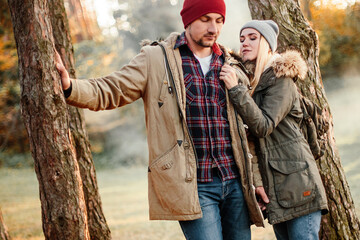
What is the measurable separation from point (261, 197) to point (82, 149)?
6.97 ft

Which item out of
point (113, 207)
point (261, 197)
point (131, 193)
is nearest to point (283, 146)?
point (261, 197)

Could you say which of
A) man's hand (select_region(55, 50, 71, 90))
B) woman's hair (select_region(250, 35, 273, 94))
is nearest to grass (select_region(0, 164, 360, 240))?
woman's hair (select_region(250, 35, 273, 94))

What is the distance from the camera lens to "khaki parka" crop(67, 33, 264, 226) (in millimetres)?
2020

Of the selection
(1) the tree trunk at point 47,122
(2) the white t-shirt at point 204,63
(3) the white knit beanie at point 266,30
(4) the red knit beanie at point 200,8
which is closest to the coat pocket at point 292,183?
(2) the white t-shirt at point 204,63

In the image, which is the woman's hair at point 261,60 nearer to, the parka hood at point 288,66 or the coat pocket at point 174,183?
the parka hood at point 288,66

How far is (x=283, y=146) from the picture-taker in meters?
2.31

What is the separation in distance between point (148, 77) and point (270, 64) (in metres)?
0.79

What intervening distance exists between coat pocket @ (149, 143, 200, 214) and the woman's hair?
0.71 m

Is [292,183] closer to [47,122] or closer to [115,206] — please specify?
[47,122]

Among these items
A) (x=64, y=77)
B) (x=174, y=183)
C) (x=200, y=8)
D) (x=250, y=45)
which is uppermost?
(x=200, y=8)

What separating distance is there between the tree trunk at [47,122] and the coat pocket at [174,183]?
0.60 m

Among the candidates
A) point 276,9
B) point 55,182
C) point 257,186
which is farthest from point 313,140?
point 55,182

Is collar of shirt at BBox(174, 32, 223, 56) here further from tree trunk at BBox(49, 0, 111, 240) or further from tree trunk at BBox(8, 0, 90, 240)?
tree trunk at BBox(49, 0, 111, 240)

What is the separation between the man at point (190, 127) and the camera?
6.66ft
